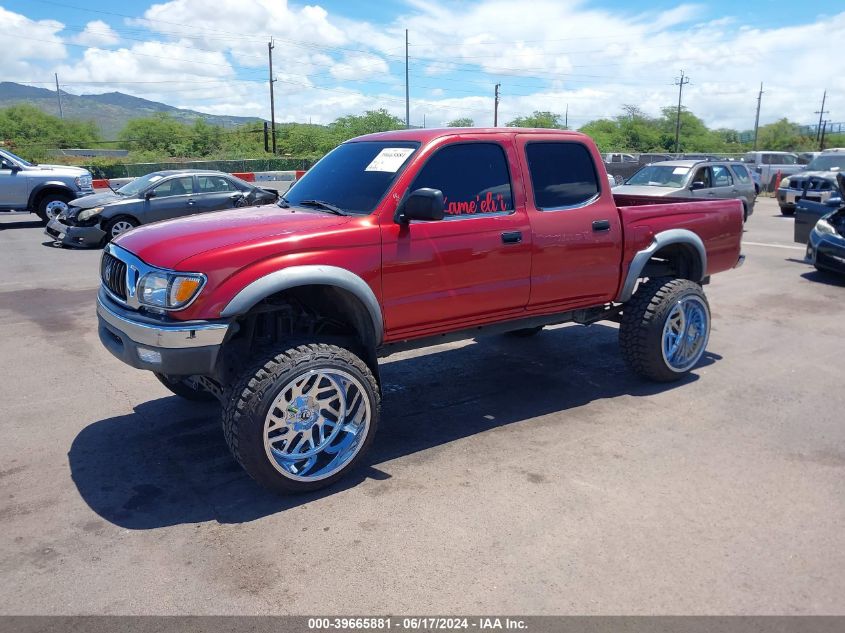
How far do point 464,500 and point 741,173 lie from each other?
14.9 metres

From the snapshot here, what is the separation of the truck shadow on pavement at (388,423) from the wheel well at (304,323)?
681 millimetres

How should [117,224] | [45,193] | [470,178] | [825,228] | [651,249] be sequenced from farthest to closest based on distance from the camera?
[45,193] < [117,224] < [825,228] < [651,249] < [470,178]

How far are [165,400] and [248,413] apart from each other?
6.71ft

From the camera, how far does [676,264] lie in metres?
6.18

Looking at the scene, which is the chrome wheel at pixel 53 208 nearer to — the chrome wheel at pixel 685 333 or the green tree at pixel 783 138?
the chrome wheel at pixel 685 333

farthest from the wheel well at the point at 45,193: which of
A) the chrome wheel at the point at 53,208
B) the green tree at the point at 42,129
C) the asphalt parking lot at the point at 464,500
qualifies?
the green tree at the point at 42,129

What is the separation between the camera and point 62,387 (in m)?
5.66

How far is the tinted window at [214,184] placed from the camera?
13.9 m

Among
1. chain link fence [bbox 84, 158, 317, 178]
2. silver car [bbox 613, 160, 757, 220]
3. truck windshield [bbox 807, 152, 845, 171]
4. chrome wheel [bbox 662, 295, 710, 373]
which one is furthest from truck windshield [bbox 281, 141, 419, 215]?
chain link fence [bbox 84, 158, 317, 178]

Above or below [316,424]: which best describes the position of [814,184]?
above

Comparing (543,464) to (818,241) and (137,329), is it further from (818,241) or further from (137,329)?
(818,241)

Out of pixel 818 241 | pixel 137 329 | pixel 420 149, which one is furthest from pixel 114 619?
pixel 818 241

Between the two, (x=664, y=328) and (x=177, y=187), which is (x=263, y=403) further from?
(x=177, y=187)

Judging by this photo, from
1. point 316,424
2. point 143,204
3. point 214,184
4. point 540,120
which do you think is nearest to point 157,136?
point 540,120
